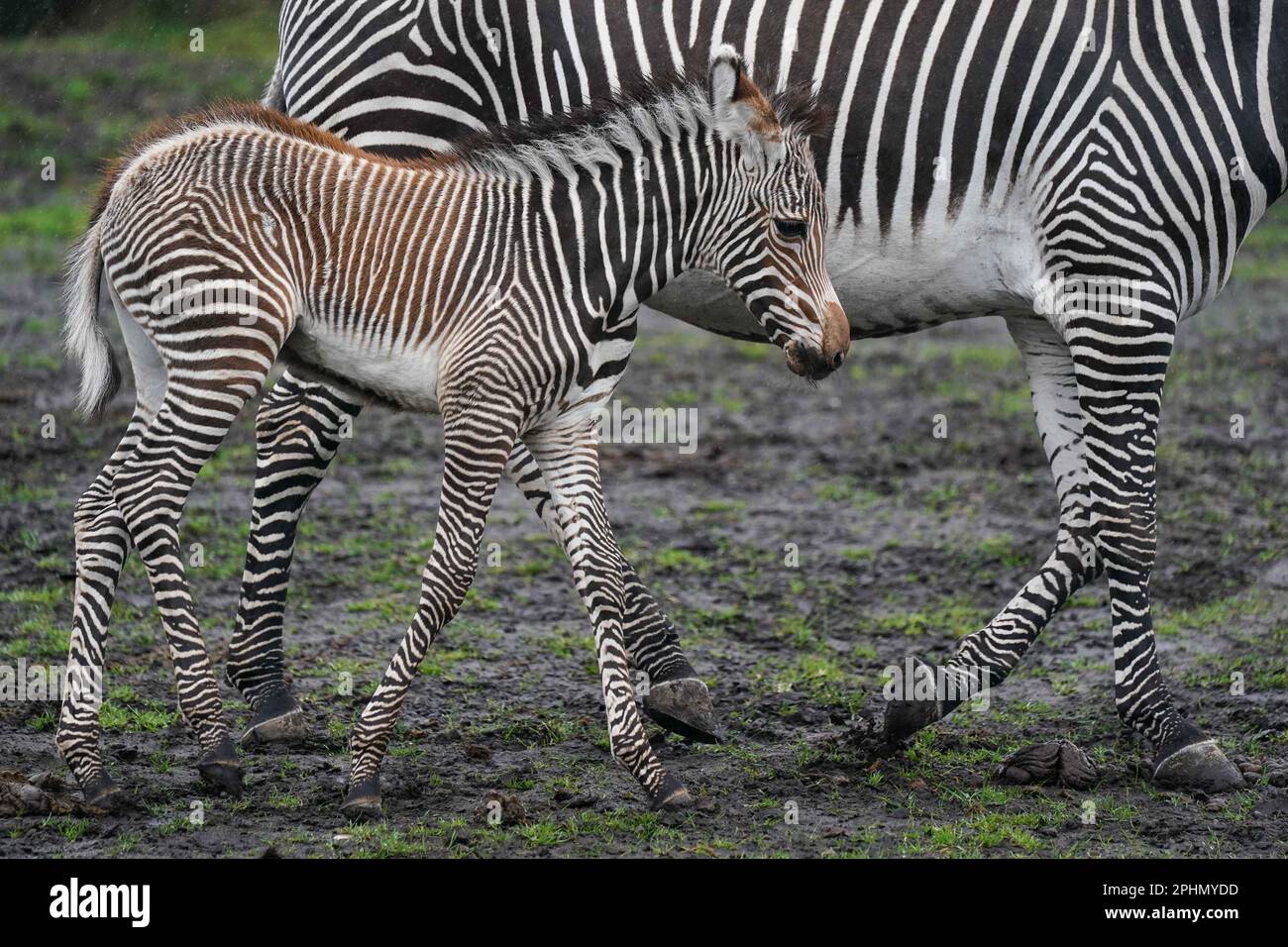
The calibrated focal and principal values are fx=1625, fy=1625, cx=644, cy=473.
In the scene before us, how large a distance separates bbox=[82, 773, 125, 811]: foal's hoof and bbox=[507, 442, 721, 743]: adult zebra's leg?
2.01 metres

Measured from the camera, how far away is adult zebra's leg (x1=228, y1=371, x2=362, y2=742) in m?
7.36

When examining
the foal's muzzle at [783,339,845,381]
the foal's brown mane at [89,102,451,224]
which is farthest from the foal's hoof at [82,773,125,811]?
the foal's muzzle at [783,339,845,381]

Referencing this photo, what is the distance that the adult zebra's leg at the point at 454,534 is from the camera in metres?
6.15

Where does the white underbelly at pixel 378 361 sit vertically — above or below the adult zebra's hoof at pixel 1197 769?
above

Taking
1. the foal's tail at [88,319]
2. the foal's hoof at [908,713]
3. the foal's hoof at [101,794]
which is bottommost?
the foal's hoof at [101,794]

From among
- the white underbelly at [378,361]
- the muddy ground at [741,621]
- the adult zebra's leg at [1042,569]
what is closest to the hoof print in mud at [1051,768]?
the muddy ground at [741,621]

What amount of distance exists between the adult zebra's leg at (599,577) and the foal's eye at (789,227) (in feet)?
3.72

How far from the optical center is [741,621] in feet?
30.1

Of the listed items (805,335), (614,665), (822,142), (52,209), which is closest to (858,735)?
(614,665)

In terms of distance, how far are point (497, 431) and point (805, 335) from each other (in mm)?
1254

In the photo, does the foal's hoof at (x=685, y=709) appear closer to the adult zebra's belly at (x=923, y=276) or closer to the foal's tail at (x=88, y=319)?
the adult zebra's belly at (x=923, y=276)

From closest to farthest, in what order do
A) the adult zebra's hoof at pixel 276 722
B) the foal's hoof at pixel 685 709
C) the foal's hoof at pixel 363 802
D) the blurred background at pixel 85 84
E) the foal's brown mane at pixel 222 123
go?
1. the foal's hoof at pixel 363 802
2. the foal's brown mane at pixel 222 123
3. the adult zebra's hoof at pixel 276 722
4. the foal's hoof at pixel 685 709
5. the blurred background at pixel 85 84

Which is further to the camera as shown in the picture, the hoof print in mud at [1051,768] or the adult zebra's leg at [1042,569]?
the adult zebra's leg at [1042,569]

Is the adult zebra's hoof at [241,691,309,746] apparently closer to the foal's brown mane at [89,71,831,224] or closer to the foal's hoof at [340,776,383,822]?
the foal's hoof at [340,776,383,822]
